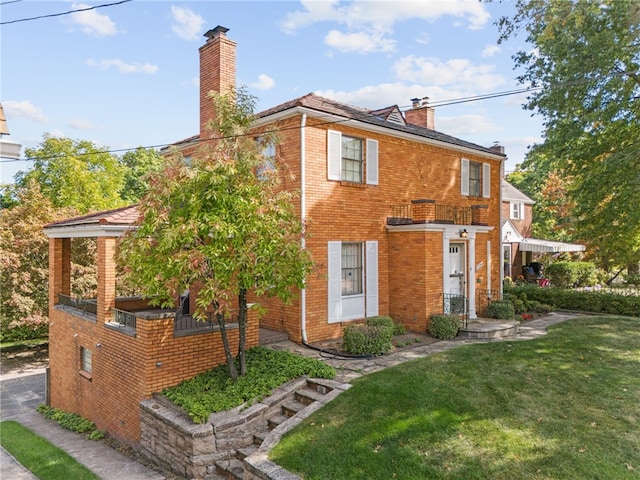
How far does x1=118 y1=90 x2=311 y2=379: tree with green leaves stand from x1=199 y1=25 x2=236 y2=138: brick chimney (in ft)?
19.5

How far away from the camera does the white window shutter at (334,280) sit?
1208 cm

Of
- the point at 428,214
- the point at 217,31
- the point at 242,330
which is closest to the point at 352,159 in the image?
the point at 428,214

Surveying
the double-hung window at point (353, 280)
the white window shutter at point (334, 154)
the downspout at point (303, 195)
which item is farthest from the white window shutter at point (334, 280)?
the white window shutter at point (334, 154)

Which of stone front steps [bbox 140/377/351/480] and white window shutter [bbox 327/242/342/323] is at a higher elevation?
white window shutter [bbox 327/242/342/323]

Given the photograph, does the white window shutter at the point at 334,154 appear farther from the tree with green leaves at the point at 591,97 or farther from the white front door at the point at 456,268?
the tree with green leaves at the point at 591,97

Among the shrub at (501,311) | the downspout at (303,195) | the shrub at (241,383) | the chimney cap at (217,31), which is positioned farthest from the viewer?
the shrub at (501,311)

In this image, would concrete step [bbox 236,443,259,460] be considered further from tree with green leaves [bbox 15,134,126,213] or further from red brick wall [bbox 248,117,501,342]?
tree with green leaves [bbox 15,134,126,213]

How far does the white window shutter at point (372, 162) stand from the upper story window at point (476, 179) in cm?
502

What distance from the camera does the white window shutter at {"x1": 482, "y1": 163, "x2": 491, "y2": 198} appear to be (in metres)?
17.1

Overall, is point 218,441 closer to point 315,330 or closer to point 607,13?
point 315,330

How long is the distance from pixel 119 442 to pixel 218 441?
154 inches

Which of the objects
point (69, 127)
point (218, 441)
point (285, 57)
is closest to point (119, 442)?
point (218, 441)

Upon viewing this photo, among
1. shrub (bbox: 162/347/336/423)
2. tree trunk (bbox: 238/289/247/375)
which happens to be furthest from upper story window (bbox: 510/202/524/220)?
tree trunk (bbox: 238/289/247/375)

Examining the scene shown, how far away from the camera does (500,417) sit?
6.69m
